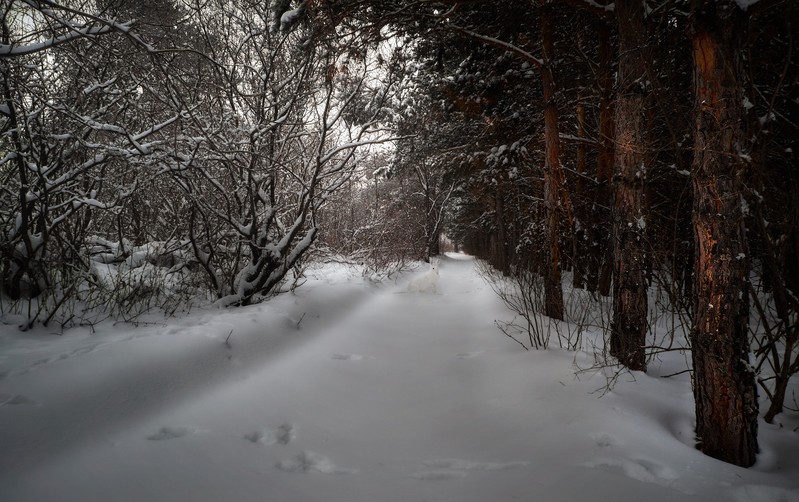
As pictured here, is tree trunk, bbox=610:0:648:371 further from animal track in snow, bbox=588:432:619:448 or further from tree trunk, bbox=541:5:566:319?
tree trunk, bbox=541:5:566:319

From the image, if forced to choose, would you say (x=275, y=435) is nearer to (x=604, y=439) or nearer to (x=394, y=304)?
(x=604, y=439)

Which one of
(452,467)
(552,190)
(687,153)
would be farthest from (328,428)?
(687,153)

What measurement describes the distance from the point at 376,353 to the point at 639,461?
2.93 meters

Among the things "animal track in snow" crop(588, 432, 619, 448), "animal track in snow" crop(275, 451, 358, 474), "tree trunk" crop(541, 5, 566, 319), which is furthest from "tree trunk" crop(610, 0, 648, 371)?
"animal track in snow" crop(275, 451, 358, 474)

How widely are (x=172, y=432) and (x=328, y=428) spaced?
1.08 metres

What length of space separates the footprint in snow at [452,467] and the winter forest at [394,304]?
0.02m

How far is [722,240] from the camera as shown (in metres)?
2.00

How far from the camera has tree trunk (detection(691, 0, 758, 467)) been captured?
1980mm

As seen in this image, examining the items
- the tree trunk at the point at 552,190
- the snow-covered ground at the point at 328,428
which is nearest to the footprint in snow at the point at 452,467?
the snow-covered ground at the point at 328,428

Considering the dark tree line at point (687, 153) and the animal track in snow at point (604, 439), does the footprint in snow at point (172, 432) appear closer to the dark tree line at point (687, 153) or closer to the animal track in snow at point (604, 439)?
the animal track in snow at point (604, 439)

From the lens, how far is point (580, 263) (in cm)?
862

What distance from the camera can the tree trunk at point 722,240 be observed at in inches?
78.0

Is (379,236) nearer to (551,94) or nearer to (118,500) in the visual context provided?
(551,94)

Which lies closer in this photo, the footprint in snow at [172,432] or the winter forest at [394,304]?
the winter forest at [394,304]
